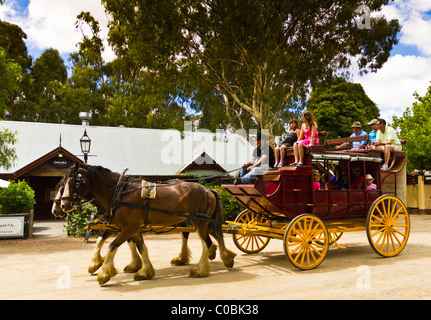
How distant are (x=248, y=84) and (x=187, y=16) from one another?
4.67 m

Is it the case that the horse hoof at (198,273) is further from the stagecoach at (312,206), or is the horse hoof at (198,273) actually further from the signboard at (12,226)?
the signboard at (12,226)

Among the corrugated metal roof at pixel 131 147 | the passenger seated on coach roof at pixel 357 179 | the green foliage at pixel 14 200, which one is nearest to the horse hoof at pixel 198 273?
the passenger seated on coach roof at pixel 357 179

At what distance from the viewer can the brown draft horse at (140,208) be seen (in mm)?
6402

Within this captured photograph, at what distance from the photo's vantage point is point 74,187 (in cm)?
640

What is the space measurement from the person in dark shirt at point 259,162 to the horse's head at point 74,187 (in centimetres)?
300

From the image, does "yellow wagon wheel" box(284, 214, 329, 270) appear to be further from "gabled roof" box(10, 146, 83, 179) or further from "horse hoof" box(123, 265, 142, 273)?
"gabled roof" box(10, 146, 83, 179)

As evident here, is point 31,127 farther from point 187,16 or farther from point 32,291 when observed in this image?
point 32,291

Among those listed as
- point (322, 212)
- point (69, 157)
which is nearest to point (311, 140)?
point (322, 212)

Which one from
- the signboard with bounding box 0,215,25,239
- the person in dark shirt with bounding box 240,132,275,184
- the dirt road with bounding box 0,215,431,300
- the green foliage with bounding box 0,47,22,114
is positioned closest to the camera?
the dirt road with bounding box 0,215,431,300

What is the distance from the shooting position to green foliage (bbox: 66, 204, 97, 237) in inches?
531

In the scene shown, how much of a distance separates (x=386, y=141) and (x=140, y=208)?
20.0ft

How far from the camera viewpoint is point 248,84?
1958cm

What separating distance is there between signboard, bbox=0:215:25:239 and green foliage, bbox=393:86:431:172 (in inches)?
877
